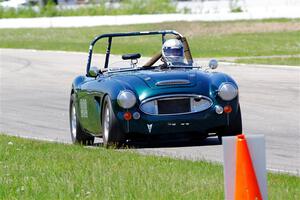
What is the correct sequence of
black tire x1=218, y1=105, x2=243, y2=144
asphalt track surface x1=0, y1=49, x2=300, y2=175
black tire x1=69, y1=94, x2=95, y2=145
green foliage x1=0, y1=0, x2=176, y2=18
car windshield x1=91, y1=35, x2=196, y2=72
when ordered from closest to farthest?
asphalt track surface x1=0, y1=49, x2=300, y2=175 < black tire x1=218, y1=105, x2=243, y2=144 < black tire x1=69, y1=94, x2=95, y2=145 < car windshield x1=91, y1=35, x2=196, y2=72 < green foliage x1=0, y1=0, x2=176, y2=18

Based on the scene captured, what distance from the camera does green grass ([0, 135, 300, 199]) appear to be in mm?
8141

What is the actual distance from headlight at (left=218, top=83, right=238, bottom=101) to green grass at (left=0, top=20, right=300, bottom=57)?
2289 centimetres

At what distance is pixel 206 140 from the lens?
13094mm

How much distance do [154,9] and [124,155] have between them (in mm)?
56164

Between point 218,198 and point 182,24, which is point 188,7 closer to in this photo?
point 182,24

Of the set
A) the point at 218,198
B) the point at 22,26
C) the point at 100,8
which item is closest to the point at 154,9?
the point at 100,8

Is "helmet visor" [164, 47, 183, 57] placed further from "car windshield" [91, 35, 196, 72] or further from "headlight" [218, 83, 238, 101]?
"car windshield" [91, 35, 196, 72]

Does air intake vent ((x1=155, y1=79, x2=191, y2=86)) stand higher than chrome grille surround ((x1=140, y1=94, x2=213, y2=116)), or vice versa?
air intake vent ((x1=155, y1=79, x2=191, y2=86))

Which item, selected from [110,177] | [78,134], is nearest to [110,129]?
[78,134]

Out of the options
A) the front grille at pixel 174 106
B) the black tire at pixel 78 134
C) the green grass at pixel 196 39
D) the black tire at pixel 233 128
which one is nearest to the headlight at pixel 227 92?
the black tire at pixel 233 128

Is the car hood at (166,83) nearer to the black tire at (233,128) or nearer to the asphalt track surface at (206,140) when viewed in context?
the black tire at (233,128)

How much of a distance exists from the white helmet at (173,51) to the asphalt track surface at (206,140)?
1.01 meters

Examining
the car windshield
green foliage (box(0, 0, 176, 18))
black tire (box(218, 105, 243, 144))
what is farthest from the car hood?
green foliage (box(0, 0, 176, 18))

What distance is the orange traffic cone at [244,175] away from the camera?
5887 mm
